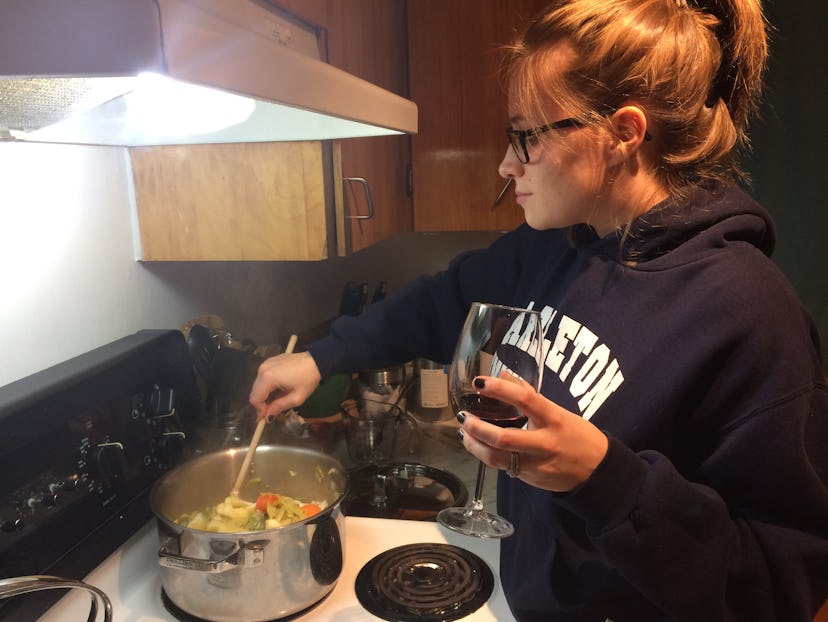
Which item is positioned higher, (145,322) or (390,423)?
(145,322)

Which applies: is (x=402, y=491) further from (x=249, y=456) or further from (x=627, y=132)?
(x=627, y=132)

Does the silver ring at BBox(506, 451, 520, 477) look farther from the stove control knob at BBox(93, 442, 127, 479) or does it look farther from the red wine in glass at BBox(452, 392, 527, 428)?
the stove control knob at BBox(93, 442, 127, 479)

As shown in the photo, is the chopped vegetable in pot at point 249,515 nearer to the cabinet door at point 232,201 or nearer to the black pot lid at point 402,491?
the black pot lid at point 402,491

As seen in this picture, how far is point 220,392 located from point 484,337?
64cm

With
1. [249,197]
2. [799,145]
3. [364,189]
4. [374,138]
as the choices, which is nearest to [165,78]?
[249,197]

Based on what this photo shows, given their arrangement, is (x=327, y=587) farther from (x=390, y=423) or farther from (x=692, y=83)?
(x=692, y=83)

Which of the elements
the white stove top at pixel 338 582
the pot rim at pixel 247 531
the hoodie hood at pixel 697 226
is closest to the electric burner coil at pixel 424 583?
the white stove top at pixel 338 582

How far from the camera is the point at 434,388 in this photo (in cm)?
164

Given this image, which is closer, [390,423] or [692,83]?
[692,83]

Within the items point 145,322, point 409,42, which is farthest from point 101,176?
point 409,42

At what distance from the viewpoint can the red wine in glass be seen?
0.65 meters

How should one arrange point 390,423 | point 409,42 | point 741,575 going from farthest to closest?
point 409,42, point 390,423, point 741,575

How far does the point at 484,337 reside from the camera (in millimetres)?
705

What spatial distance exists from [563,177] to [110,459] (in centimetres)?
73
